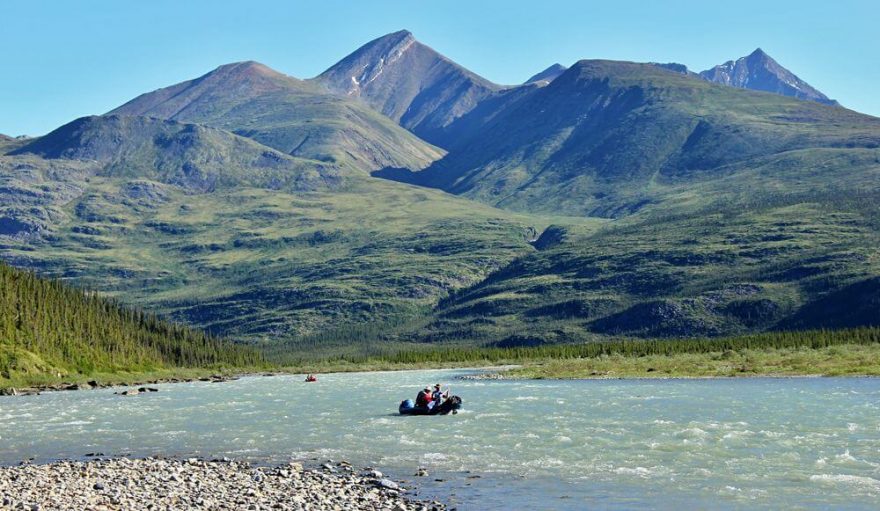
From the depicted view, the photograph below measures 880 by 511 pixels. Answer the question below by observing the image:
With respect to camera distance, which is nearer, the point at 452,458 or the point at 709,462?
the point at 709,462

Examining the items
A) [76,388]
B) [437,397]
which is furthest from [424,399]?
[76,388]

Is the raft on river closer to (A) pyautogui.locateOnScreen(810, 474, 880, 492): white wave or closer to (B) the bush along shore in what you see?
(B) the bush along shore

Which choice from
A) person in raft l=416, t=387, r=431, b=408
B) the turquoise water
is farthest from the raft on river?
the turquoise water

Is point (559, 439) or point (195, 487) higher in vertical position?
point (195, 487)

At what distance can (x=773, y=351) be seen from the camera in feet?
611

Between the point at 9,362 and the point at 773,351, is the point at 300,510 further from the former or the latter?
the point at 773,351

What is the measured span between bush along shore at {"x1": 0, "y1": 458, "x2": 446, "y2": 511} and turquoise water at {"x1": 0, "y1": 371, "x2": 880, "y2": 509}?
117 inches

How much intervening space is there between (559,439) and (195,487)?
26110mm

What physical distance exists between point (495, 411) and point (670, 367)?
261 ft

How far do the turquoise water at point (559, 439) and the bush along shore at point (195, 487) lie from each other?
2.96 metres

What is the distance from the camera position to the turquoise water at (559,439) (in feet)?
142

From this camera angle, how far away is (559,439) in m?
61.8

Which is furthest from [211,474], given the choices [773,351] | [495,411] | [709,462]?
[773,351]

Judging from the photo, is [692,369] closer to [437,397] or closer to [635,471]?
[437,397]
